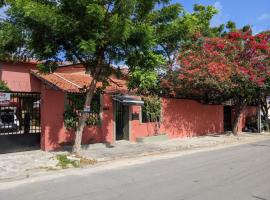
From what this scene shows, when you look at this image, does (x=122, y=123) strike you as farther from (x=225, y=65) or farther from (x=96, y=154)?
(x=225, y=65)

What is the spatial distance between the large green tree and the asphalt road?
375cm

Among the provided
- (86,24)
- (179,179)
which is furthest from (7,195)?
(86,24)

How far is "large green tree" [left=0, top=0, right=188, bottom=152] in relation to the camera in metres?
11.2

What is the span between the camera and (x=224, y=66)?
19.4 m

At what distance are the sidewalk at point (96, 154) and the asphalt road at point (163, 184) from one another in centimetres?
127

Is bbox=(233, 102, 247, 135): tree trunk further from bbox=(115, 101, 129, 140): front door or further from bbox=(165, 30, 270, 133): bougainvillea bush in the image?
bbox=(115, 101, 129, 140): front door

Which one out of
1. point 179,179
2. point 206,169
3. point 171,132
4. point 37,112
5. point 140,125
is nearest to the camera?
point 179,179

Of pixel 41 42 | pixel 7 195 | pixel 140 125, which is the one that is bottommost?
pixel 7 195

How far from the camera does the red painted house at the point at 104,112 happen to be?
48.1 ft

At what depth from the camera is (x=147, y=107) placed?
1891 centimetres

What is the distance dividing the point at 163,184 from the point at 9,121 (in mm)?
7052

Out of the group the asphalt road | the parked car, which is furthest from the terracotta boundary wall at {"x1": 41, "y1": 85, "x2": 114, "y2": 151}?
the asphalt road

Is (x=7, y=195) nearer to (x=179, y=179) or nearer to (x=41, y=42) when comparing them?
(x=179, y=179)

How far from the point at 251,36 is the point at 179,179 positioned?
1388 centimetres
